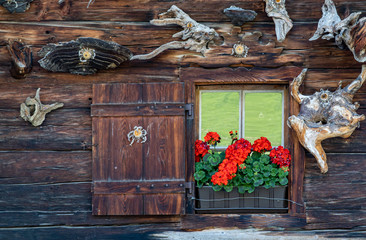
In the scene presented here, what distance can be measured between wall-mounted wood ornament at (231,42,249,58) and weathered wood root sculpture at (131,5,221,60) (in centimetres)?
20

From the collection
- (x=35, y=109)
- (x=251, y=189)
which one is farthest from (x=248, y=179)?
(x=35, y=109)

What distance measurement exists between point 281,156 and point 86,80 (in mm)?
1847

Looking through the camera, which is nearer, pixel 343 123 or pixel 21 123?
pixel 343 123

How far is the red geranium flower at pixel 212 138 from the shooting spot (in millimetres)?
3889

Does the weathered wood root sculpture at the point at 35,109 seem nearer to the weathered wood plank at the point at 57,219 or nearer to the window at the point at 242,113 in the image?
the weathered wood plank at the point at 57,219

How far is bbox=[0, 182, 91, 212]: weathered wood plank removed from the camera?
3869 millimetres

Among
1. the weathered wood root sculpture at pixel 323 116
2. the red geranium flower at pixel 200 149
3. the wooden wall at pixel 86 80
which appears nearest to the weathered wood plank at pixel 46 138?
the wooden wall at pixel 86 80

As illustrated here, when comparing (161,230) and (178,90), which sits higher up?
(178,90)

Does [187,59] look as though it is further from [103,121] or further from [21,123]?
[21,123]

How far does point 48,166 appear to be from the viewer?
12.7ft

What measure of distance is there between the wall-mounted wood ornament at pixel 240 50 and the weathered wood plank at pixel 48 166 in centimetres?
158

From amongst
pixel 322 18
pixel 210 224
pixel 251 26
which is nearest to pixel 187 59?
pixel 251 26

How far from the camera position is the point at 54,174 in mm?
3869

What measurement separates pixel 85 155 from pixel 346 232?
2451 millimetres
